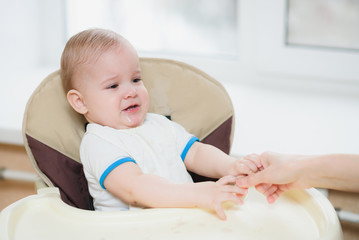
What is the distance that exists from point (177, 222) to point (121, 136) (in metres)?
0.30

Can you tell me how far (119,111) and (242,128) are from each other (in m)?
0.48

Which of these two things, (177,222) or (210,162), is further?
(210,162)

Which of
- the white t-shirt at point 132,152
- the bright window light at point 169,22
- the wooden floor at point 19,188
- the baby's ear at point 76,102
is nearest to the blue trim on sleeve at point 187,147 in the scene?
the white t-shirt at point 132,152

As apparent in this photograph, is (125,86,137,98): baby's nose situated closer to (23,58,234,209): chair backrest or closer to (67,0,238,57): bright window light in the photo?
(23,58,234,209): chair backrest

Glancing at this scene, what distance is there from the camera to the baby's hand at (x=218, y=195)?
92cm

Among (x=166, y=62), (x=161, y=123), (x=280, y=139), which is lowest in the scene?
(x=280, y=139)

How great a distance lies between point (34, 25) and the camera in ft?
6.48

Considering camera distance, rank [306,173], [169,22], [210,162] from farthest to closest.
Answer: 1. [169,22]
2. [210,162]
3. [306,173]

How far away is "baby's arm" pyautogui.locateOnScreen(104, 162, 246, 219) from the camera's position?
3.07ft

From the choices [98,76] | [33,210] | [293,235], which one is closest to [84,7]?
[98,76]

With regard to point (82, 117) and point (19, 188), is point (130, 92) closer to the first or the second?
point (82, 117)

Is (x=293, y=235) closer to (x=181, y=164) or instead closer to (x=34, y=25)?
(x=181, y=164)

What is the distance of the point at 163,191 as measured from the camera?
989mm

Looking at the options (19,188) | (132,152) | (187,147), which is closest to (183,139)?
(187,147)
